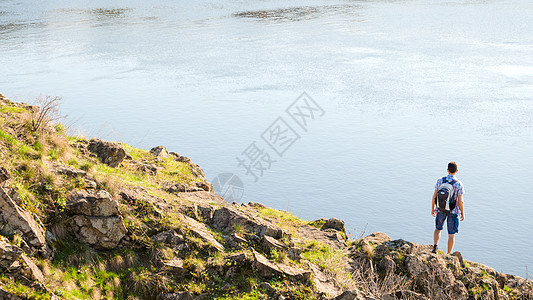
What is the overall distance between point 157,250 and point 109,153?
3797 millimetres

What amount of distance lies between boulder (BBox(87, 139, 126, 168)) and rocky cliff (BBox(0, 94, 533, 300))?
616mm

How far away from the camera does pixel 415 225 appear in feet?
51.2

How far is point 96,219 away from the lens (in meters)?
8.56

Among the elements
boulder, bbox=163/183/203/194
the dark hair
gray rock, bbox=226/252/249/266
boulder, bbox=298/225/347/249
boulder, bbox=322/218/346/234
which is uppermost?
the dark hair

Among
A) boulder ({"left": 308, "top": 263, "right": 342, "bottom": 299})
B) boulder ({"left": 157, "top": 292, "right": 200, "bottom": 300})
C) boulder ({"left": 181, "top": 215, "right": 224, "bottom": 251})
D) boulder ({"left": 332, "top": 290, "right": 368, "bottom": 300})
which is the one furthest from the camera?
boulder ({"left": 181, "top": 215, "right": 224, "bottom": 251})

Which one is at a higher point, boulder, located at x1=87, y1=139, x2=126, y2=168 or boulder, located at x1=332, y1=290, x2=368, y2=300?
boulder, located at x1=87, y1=139, x2=126, y2=168

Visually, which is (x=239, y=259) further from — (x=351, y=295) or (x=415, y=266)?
(x=415, y=266)

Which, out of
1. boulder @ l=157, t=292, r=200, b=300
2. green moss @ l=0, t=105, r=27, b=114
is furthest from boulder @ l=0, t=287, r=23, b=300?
green moss @ l=0, t=105, r=27, b=114

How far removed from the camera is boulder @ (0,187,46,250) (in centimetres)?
765

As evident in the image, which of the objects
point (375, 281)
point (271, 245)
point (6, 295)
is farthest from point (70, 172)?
point (375, 281)

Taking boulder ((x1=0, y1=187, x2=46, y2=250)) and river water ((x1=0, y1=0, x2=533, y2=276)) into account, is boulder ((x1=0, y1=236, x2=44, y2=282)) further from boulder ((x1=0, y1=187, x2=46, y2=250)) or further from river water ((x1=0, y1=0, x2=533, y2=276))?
river water ((x1=0, y1=0, x2=533, y2=276))

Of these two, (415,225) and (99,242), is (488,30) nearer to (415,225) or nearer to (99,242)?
(415,225)

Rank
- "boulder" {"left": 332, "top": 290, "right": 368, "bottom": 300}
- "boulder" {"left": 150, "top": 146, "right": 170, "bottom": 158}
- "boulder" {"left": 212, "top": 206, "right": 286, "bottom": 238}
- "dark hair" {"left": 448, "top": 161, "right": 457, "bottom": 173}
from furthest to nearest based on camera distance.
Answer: "boulder" {"left": 150, "top": 146, "right": 170, "bottom": 158}
"dark hair" {"left": 448, "top": 161, "right": 457, "bottom": 173}
"boulder" {"left": 212, "top": 206, "right": 286, "bottom": 238}
"boulder" {"left": 332, "top": 290, "right": 368, "bottom": 300}

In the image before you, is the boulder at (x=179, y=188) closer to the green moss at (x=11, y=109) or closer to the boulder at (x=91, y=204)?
the boulder at (x=91, y=204)
